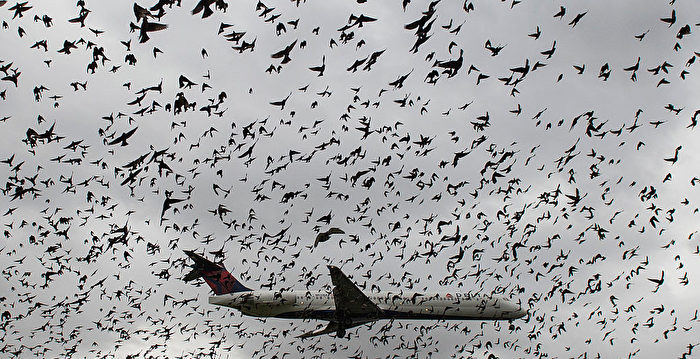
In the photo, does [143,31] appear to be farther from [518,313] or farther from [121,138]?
[518,313]

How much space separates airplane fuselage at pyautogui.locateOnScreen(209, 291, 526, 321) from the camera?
229ft

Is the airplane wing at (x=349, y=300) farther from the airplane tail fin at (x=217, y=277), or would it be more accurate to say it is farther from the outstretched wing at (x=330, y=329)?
the airplane tail fin at (x=217, y=277)

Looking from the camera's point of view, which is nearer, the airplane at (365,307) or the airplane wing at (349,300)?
the airplane wing at (349,300)

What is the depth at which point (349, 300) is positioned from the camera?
65.4 meters

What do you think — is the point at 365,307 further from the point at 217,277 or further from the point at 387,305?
the point at 217,277

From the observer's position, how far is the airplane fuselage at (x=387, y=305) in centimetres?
6969

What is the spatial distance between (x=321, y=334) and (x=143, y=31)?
64793 millimetres

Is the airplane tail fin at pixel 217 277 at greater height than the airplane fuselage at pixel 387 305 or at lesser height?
greater

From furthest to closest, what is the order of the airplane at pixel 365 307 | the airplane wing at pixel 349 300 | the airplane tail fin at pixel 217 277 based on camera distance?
the airplane tail fin at pixel 217 277 → the airplane at pixel 365 307 → the airplane wing at pixel 349 300

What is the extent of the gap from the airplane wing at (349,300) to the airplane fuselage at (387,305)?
1.44 metres

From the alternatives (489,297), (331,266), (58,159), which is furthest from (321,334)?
(58,159)

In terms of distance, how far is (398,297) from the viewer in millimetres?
70062

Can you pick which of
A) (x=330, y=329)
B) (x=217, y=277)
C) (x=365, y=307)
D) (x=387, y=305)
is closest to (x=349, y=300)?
(x=365, y=307)

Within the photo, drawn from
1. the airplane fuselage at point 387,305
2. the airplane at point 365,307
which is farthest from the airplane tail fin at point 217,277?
the airplane fuselage at point 387,305
